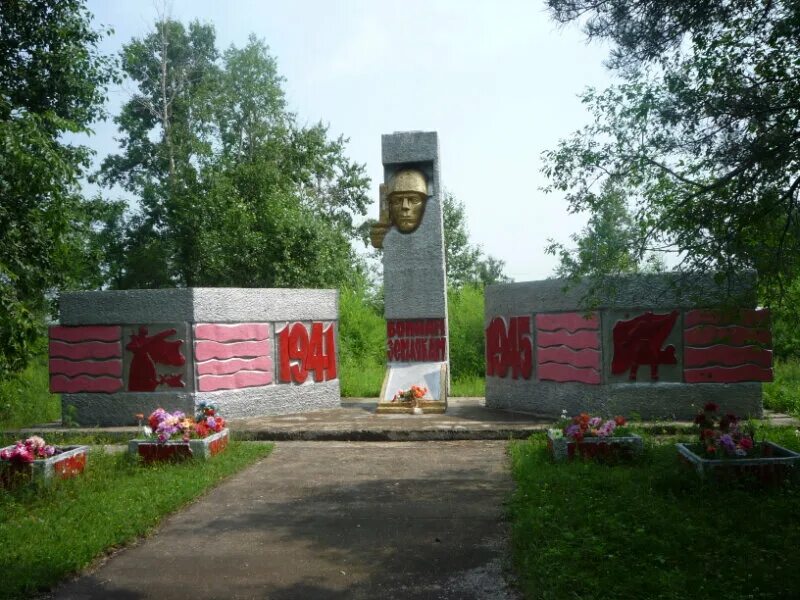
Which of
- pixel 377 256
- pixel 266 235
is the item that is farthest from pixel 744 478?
pixel 377 256

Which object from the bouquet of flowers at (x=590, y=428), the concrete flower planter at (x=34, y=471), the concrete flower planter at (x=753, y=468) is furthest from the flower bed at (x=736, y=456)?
the concrete flower planter at (x=34, y=471)

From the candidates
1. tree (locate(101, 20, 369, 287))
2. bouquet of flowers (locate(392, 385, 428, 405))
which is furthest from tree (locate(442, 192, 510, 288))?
bouquet of flowers (locate(392, 385, 428, 405))

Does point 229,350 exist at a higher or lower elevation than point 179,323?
lower

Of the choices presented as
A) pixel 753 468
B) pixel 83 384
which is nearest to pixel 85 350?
pixel 83 384

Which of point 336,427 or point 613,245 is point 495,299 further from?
point 613,245

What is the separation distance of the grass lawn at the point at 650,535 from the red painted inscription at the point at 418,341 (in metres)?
6.14

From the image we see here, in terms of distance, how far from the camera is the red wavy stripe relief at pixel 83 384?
11359 mm

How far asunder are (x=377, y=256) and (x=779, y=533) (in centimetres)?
2683

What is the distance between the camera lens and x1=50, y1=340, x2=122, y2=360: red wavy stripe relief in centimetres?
1137

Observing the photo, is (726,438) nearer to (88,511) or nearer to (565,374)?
(565,374)

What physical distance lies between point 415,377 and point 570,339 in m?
3.31

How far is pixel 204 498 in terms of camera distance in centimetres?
683

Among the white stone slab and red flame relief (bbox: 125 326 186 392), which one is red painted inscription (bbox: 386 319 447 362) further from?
red flame relief (bbox: 125 326 186 392)

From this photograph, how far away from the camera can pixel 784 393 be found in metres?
11.7
